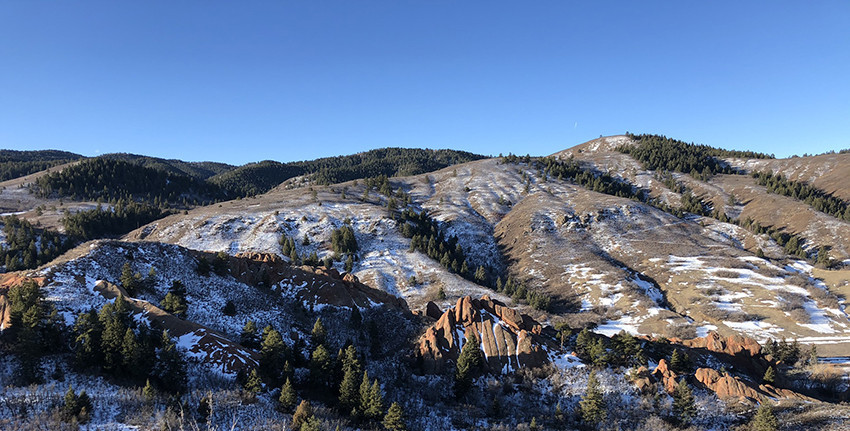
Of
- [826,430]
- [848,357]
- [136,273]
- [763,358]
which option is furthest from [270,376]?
[848,357]

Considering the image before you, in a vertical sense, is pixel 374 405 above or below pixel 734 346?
above

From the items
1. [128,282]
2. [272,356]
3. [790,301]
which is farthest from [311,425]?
[790,301]

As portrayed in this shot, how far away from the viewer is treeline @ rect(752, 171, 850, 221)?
119 meters

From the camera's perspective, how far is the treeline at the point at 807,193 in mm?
119188

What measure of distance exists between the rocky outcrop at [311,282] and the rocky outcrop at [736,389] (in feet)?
112

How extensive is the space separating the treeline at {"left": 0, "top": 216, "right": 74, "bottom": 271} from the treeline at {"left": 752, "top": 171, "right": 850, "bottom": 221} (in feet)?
721

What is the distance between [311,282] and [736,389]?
4724 centimetres

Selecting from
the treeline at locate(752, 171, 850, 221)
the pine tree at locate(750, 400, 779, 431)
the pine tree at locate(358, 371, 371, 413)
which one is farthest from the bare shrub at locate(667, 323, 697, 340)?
the treeline at locate(752, 171, 850, 221)

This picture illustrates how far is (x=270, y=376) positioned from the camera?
1238 inches

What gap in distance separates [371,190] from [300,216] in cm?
4941

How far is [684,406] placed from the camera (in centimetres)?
3106

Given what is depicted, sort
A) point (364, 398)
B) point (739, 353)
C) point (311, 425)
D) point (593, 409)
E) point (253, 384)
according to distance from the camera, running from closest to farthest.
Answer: point (311, 425) < point (253, 384) < point (364, 398) < point (593, 409) < point (739, 353)

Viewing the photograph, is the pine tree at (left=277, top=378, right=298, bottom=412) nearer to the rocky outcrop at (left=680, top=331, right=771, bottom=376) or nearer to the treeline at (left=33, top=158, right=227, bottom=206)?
the rocky outcrop at (left=680, top=331, right=771, bottom=376)

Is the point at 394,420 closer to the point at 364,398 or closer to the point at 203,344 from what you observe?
the point at 364,398
